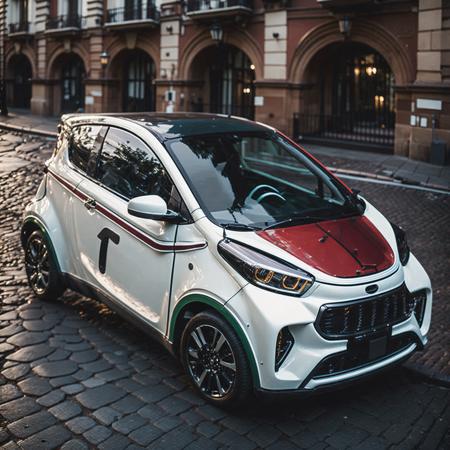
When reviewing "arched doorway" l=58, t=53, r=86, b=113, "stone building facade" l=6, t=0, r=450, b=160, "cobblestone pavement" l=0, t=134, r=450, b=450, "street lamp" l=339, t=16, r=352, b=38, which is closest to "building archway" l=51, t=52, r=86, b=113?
"arched doorway" l=58, t=53, r=86, b=113

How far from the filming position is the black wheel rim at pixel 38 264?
5.87m

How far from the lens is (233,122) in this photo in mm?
5418

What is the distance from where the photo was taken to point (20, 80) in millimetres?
40438

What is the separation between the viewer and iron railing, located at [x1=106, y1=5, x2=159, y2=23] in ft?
88.9

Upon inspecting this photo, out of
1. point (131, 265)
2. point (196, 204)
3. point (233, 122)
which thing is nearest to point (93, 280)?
point (131, 265)

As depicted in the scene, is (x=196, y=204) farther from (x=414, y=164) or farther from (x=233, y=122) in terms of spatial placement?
(x=414, y=164)

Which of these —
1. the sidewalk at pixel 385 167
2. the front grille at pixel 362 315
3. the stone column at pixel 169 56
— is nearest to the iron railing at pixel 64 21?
the stone column at pixel 169 56

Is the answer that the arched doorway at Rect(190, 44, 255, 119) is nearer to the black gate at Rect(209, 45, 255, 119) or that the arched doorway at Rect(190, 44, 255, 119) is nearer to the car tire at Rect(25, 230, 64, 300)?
the black gate at Rect(209, 45, 255, 119)

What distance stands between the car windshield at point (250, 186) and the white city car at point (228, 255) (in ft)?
0.05

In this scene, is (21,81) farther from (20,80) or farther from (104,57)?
(104,57)

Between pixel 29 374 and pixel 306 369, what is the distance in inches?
83.7

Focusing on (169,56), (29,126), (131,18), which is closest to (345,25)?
(169,56)

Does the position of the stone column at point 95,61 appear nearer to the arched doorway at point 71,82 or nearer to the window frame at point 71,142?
the arched doorway at point 71,82

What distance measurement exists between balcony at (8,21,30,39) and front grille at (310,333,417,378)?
36.2 meters
